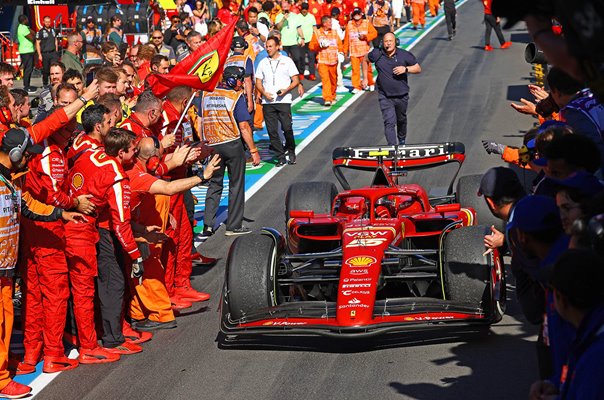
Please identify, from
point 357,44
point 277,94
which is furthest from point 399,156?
point 357,44

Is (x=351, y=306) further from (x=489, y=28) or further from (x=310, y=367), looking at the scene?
(x=489, y=28)

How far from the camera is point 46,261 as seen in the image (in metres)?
9.04

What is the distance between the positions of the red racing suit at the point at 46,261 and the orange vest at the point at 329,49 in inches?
613

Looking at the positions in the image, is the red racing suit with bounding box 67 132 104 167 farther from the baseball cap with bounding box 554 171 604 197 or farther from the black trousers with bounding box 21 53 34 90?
the black trousers with bounding box 21 53 34 90

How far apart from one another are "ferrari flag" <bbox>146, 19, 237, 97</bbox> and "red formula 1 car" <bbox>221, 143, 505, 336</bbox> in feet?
7.22

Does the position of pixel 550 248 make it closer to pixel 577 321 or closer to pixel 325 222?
pixel 577 321

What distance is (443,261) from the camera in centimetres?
914

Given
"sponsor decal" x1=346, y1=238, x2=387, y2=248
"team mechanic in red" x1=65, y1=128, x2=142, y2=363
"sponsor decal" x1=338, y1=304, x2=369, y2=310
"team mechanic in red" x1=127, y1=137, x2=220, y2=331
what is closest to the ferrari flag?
"team mechanic in red" x1=127, y1=137, x2=220, y2=331

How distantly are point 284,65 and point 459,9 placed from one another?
88.3 feet

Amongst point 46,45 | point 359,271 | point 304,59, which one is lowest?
point 304,59

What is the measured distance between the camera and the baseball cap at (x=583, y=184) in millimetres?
5820

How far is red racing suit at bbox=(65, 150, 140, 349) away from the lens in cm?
920

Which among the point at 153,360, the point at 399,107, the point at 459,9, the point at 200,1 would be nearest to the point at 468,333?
the point at 153,360

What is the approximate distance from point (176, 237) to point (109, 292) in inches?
70.7
